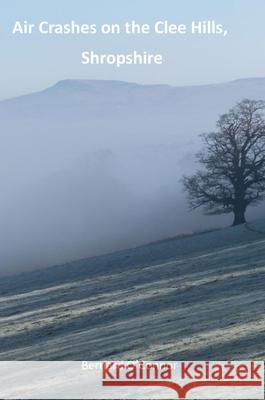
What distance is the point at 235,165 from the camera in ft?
271

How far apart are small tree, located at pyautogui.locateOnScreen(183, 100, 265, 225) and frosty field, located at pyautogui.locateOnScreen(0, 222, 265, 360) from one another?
13.8ft

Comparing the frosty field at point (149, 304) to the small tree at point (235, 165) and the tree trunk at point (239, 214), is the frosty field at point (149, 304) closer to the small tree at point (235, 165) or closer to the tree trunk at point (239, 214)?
the tree trunk at point (239, 214)

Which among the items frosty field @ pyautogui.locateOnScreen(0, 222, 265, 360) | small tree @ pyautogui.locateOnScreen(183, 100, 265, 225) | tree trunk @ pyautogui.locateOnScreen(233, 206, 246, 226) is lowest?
frosty field @ pyautogui.locateOnScreen(0, 222, 265, 360)

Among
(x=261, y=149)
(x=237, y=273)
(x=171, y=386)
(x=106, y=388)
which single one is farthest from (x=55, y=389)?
(x=261, y=149)

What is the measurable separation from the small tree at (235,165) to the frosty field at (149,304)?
4.20m

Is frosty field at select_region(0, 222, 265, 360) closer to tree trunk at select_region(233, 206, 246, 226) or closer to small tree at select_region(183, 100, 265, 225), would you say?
tree trunk at select_region(233, 206, 246, 226)

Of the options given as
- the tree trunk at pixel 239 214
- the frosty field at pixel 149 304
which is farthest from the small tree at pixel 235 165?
the frosty field at pixel 149 304

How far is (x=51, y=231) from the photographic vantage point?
152 m

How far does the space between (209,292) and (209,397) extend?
23.9 meters

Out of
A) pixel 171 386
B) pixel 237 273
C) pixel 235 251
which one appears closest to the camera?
pixel 171 386

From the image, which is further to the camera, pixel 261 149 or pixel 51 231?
pixel 51 231

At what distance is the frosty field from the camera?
3453cm

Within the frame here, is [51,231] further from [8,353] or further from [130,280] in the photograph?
[8,353]

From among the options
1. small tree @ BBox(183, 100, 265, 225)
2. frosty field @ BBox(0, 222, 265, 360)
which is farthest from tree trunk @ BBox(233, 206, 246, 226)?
frosty field @ BBox(0, 222, 265, 360)
